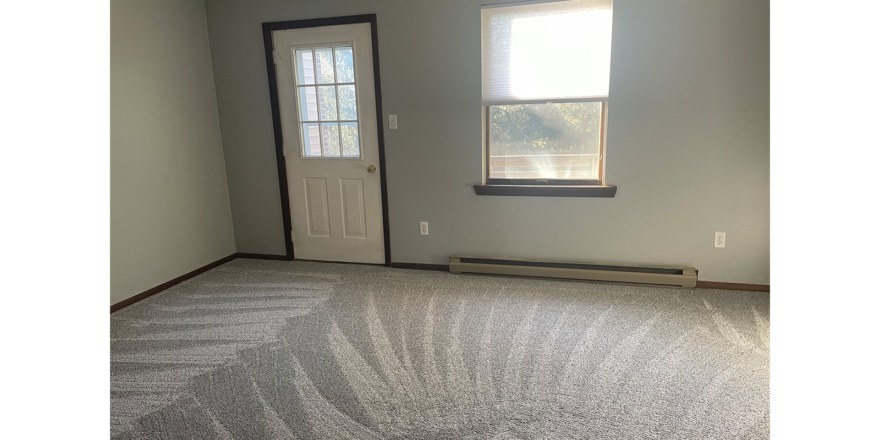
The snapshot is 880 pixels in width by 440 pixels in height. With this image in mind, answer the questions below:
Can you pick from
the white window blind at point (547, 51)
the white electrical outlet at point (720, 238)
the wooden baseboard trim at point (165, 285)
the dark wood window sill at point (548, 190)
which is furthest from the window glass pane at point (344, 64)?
the white electrical outlet at point (720, 238)

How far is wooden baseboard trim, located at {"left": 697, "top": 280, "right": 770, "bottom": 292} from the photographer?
3.35m

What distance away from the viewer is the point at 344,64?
3805mm

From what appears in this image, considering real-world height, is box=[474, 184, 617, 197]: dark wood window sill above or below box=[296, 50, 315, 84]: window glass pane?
below

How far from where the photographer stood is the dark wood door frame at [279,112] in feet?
12.1

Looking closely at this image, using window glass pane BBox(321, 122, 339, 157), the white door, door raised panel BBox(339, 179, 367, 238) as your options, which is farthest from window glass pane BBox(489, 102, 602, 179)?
window glass pane BBox(321, 122, 339, 157)

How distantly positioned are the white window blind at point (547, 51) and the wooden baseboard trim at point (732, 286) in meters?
1.42

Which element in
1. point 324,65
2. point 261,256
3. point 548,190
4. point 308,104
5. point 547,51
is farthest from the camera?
point 261,256

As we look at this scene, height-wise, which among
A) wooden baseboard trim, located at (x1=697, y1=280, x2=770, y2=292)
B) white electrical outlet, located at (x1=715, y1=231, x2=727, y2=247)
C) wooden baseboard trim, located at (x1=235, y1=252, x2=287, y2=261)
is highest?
white electrical outlet, located at (x1=715, y1=231, x2=727, y2=247)

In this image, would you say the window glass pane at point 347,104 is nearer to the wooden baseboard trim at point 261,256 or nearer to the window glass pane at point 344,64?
the window glass pane at point 344,64

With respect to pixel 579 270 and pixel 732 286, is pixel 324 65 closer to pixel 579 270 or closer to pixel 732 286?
pixel 579 270

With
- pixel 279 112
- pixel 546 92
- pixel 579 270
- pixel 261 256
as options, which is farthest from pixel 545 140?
pixel 261 256

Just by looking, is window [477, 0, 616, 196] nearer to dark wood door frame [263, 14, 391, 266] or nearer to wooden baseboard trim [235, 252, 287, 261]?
dark wood door frame [263, 14, 391, 266]

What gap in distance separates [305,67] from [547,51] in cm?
181
